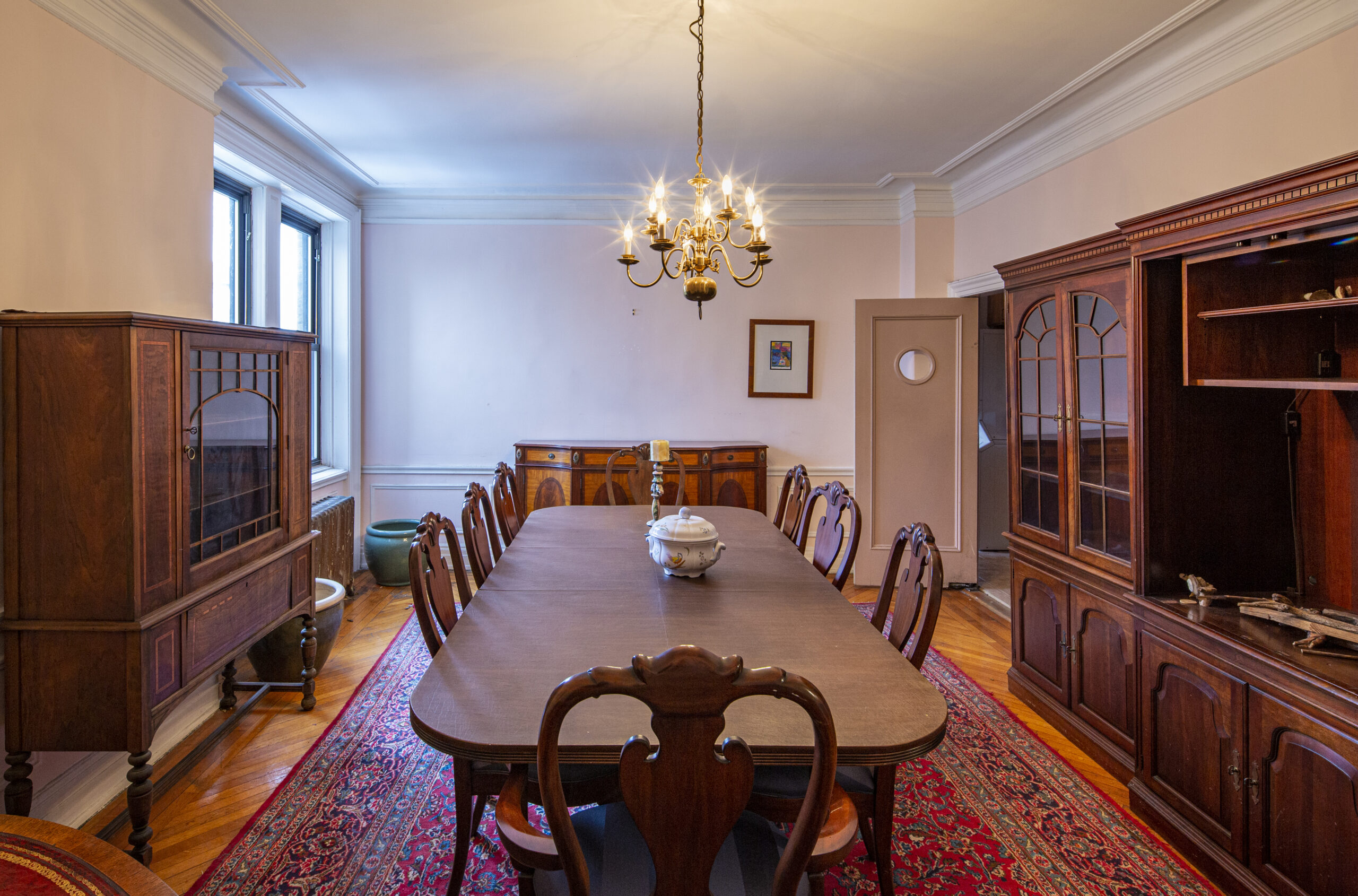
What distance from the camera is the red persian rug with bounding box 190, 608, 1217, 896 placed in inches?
79.7

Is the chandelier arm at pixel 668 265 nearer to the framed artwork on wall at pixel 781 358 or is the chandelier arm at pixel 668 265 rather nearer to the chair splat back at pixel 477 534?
the framed artwork on wall at pixel 781 358

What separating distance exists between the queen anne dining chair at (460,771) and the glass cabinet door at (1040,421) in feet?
7.22

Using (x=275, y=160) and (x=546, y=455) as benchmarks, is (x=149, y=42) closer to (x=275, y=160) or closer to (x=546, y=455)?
(x=275, y=160)

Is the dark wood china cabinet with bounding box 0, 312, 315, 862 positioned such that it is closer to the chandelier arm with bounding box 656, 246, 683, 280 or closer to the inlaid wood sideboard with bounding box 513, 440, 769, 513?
the chandelier arm with bounding box 656, 246, 683, 280

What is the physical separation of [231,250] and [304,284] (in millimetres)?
1073

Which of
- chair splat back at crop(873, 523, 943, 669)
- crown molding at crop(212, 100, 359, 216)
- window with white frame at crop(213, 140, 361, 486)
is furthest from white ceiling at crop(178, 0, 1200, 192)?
chair splat back at crop(873, 523, 943, 669)

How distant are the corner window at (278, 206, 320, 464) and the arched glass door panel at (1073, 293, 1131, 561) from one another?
159 inches

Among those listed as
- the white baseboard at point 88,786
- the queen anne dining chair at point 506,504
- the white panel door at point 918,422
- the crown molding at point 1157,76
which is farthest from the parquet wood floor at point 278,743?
the crown molding at point 1157,76

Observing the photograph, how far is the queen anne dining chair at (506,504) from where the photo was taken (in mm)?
3172

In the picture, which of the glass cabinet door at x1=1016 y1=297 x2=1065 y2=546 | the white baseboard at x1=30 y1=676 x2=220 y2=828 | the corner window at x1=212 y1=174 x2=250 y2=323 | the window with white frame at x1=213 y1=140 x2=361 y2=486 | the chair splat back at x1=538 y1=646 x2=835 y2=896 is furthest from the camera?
the window with white frame at x1=213 y1=140 x2=361 y2=486

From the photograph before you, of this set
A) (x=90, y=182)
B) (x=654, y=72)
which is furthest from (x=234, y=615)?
(x=654, y=72)

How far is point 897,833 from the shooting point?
226 centimetres

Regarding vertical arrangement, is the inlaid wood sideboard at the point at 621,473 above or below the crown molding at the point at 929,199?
below

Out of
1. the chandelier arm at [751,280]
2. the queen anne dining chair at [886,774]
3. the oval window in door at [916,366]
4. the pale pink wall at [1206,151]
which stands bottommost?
the queen anne dining chair at [886,774]
